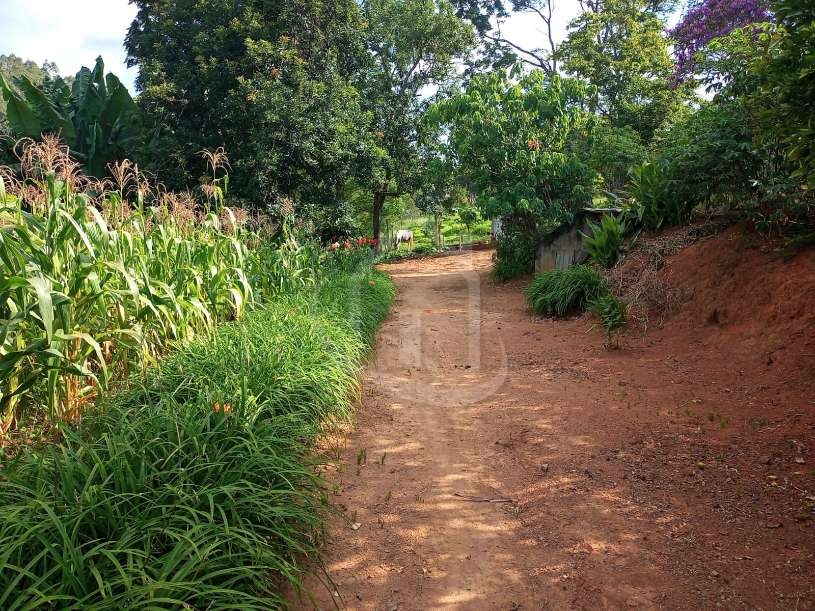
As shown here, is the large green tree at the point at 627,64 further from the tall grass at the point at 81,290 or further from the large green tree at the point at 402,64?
the tall grass at the point at 81,290

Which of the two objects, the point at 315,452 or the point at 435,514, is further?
the point at 315,452

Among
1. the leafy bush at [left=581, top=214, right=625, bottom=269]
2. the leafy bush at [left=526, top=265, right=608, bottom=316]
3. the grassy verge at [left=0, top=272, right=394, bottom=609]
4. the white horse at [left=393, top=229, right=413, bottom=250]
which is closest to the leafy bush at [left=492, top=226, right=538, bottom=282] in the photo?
the leafy bush at [left=581, top=214, right=625, bottom=269]

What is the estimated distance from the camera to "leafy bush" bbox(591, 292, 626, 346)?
634 centimetres

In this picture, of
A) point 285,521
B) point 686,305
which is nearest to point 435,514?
point 285,521

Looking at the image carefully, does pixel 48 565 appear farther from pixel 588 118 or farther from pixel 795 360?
pixel 588 118

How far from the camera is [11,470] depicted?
249 cm

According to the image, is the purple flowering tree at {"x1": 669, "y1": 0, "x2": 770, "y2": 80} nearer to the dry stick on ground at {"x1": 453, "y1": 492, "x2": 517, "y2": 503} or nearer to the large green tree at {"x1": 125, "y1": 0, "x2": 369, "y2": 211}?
the large green tree at {"x1": 125, "y1": 0, "x2": 369, "y2": 211}

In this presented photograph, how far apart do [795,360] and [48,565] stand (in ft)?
16.8

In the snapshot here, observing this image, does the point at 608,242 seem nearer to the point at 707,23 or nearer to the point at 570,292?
the point at 570,292

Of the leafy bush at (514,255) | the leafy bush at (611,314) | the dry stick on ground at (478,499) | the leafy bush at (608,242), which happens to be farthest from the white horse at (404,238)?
the dry stick on ground at (478,499)

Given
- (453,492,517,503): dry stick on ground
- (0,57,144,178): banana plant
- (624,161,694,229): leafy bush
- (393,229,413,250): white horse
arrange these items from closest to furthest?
1. (453,492,517,503): dry stick on ground
2. (624,161,694,229): leafy bush
3. (0,57,144,178): banana plant
4. (393,229,413,250): white horse

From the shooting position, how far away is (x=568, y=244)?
10.3 meters

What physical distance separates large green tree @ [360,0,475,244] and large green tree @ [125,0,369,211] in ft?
7.17

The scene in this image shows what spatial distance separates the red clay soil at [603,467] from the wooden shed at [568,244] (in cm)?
321
